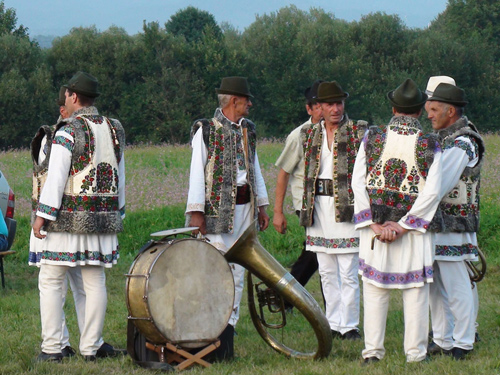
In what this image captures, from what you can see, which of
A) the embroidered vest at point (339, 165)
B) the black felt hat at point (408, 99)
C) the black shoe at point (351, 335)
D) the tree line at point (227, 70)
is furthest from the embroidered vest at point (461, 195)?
the tree line at point (227, 70)

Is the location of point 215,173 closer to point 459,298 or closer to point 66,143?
point 66,143

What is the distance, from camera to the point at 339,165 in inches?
274

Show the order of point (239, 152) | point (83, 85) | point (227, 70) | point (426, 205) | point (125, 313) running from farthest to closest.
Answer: point (227, 70) → point (125, 313) → point (239, 152) → point (83, 85) → point (426, 205)

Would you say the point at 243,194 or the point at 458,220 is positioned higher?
the point at 243,194

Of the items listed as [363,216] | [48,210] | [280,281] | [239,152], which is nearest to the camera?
[363,216]

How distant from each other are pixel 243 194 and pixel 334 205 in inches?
29.6

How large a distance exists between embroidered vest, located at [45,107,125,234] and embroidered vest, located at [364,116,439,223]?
183cm

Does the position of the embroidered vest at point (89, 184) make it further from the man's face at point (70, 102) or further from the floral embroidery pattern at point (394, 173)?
the floral embroidery pattern at point (394, 173)

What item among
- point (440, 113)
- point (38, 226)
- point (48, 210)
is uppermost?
point (440, 113)

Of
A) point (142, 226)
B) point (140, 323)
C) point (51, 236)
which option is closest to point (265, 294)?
point (140, 323)

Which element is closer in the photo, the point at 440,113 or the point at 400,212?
the point at 400,212

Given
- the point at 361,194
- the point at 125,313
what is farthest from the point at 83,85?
the point at 125,313

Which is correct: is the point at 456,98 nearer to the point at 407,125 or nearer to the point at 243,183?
the point at 407,125

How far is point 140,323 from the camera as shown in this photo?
5570 millimetres
